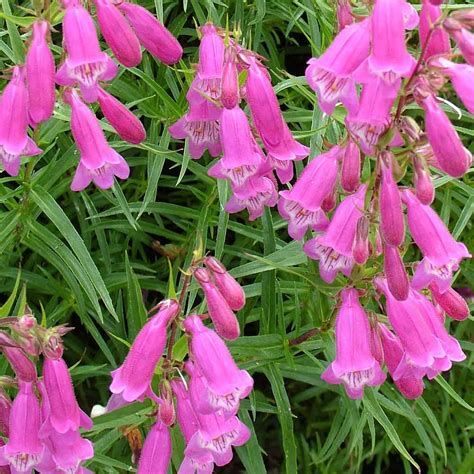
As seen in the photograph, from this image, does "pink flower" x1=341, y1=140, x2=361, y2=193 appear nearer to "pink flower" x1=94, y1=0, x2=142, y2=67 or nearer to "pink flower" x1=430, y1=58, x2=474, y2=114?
"pink flower" x1=430, y1=58, x2=474, y2=114

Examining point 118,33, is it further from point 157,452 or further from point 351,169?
point 157,452

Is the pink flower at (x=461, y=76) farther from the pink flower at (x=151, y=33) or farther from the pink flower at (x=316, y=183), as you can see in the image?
the pink flower at (x=151, y=33)

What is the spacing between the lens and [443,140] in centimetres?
172

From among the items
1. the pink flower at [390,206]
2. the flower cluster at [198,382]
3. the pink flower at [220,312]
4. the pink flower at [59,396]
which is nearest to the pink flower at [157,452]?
the flower cluster at [198,382]

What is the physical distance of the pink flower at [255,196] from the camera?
2.17 meters

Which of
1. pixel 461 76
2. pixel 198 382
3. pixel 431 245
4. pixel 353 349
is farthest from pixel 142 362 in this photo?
pixel 461 76

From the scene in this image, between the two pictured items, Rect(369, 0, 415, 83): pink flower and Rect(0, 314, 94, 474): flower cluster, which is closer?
Rect(369, 0, 415, 83): pink flower

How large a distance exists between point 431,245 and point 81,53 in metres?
0.94

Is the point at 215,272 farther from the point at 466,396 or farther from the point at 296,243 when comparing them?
the point at 466,396

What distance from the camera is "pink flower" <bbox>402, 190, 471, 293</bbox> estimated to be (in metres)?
1.91

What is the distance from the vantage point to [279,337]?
242cm

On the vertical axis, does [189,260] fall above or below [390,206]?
below

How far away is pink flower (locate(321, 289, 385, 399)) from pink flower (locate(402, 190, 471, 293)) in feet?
0.62

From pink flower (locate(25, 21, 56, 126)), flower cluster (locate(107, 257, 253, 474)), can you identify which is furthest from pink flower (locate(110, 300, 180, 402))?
pink flower (locate(25, 21, 56, 126))
